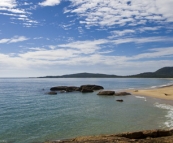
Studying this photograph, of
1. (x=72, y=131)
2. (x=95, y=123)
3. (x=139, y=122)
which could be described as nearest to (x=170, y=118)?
(x=139, y=122)

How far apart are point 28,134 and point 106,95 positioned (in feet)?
135

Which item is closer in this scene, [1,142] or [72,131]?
[1,142]

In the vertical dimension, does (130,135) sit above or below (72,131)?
above

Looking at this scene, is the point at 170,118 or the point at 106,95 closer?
the point at 170,118

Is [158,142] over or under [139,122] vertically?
over

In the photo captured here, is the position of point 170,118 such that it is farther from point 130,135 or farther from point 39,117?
point 39,117

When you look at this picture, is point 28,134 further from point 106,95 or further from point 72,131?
point 106,95

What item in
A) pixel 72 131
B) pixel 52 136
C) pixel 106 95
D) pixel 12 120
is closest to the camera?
pixel 52 136

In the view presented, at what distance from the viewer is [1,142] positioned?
18.9 metres

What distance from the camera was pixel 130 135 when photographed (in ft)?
46.3

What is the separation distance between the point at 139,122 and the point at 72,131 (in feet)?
28.9

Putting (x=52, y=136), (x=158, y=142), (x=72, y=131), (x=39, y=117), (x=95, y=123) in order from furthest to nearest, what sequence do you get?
(x=39, y=117) < (x=95, y=123) < (x=72, y=131) < (x=52, y=136) < (x=158, y=142)

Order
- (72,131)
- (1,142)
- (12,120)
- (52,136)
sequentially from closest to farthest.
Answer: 1. (1,142)
2. (52,136)
3. (72,131)
4. (12,120)

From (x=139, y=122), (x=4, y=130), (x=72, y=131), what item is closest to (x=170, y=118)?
(x=139, y=122)
